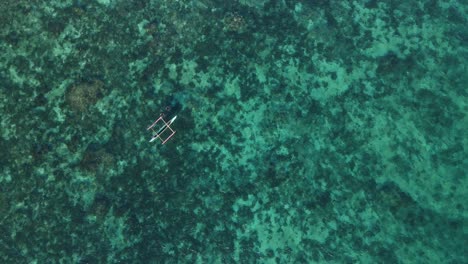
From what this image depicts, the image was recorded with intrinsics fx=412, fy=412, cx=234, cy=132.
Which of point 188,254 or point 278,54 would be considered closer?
point 188,254

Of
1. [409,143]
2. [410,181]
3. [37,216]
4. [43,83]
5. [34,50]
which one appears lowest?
[37,216]

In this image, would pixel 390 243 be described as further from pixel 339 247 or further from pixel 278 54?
pixel 278 54

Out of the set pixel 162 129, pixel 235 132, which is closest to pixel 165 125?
pixel 162 129

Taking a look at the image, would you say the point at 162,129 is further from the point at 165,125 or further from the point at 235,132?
the point at 235,132

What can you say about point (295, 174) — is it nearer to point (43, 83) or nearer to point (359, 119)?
point (359, 119)

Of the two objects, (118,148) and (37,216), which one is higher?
(118,148)

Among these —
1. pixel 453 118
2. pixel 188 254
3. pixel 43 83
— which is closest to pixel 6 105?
pixel 43 83
